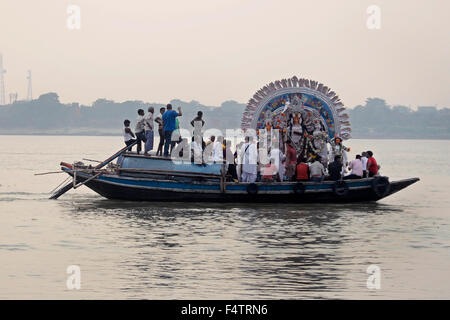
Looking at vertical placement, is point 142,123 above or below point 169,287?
above

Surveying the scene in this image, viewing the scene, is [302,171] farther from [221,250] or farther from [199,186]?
A: [221,250]

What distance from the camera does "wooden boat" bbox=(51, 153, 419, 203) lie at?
25.6 meters

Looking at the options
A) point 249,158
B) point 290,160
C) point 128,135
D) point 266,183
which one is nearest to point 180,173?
point 249,158

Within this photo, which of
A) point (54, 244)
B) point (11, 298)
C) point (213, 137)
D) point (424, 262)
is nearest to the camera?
point (11, 298)

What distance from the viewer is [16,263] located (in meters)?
17.2

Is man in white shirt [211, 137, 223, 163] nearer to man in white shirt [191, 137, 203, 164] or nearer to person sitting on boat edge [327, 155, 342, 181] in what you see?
man in white shirt [191, 137, 203, 164]

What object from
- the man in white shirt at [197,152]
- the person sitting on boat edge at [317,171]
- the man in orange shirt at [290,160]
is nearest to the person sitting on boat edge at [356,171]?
the person sitting on boat edge at [317,171]

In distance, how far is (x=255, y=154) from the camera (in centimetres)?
2519

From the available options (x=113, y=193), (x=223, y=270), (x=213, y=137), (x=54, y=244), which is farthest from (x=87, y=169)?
(x=223, y=270)

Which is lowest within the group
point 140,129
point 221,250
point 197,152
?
point 221,250

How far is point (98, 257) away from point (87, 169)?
8.82 meters

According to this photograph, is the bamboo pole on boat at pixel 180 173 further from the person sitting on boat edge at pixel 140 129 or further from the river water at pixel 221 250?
the river water at pixel 221 250

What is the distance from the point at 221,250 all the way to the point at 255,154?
6715 mm

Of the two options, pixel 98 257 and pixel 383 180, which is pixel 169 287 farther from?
pixel 383 180
